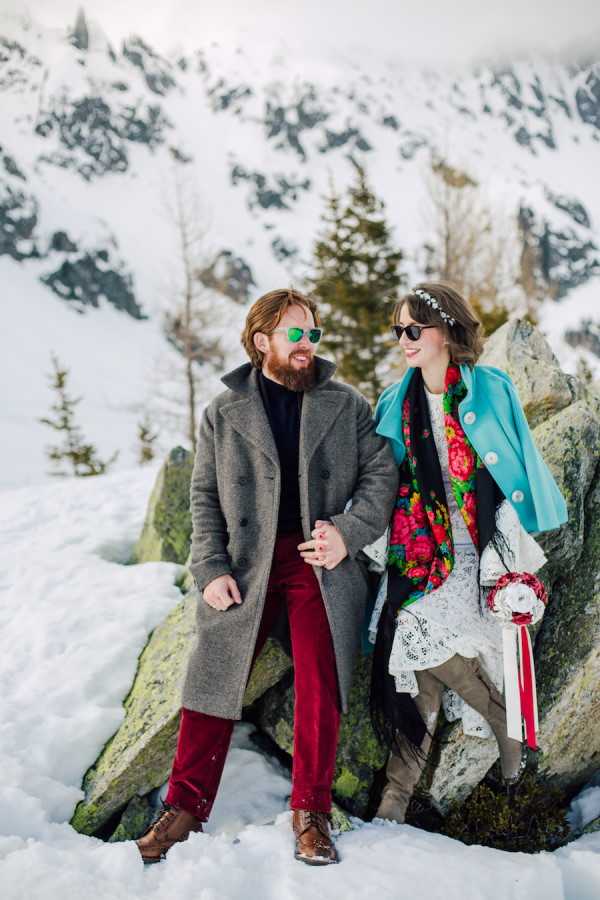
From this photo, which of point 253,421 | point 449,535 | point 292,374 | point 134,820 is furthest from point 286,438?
point 134,820

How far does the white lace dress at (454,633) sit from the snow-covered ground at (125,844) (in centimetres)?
69

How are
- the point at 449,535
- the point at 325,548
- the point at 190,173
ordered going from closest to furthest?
1. the point at 325,548
2. the point at 449,535
3. the point at 190,173

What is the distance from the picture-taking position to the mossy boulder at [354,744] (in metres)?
3.34

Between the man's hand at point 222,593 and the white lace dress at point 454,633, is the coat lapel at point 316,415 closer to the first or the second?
the man's hand at point 222,593

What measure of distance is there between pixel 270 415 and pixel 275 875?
2.25 metres

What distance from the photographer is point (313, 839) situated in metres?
2.72

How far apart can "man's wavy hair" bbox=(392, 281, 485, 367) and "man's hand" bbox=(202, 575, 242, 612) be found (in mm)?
1699

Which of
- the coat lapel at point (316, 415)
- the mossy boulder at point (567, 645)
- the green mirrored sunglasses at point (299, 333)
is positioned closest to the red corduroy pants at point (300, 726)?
the coat lapel at point (316, 415)

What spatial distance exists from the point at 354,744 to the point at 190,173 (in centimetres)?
4615

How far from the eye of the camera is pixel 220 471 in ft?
11.7

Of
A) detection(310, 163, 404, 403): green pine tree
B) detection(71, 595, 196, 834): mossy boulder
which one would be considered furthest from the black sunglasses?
detection(310, 163, 404, 403): green pine tree

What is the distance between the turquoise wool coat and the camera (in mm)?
3104

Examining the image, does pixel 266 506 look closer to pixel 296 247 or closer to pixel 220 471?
pixel 220 471

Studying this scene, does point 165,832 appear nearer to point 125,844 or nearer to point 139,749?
point 125,844
